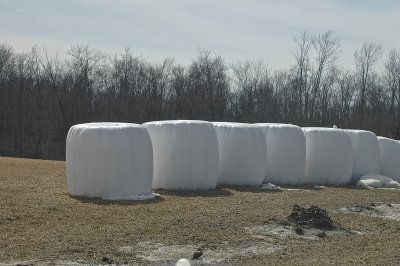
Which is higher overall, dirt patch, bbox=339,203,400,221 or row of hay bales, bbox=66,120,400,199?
row of hay bales, bbox=66,120,400,199

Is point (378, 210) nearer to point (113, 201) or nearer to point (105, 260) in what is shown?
point (113, 201)

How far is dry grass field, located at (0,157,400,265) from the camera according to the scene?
363 inches

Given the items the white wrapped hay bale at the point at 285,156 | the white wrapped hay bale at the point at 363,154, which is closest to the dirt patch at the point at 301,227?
the white wrapped hay bale at the point at 285,156

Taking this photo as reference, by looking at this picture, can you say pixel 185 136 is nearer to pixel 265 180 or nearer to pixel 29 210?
pixel 265 180

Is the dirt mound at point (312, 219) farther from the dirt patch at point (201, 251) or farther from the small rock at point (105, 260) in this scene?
the small rock at point (105, 260)

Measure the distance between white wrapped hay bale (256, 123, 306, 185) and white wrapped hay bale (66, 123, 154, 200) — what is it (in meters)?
7.53

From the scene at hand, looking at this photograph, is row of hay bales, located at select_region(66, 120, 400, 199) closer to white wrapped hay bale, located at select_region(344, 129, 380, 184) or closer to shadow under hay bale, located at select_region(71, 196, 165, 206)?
white wrapped hay bale, located at select_region(344, 129, 380, 184)

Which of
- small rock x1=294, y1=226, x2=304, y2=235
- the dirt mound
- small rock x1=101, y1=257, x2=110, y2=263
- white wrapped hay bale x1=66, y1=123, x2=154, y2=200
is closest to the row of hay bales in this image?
white wrapped hay bale x1=66, y1=123, x2=154, y2=200

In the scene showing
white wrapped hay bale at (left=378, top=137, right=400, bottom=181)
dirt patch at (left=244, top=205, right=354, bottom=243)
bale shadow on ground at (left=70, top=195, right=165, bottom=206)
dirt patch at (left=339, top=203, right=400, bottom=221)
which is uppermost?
white wrapped hay bale at (left=378, top=137, right=400, bottom=181)

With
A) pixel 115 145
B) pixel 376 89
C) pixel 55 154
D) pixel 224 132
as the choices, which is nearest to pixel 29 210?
pixel 115 145

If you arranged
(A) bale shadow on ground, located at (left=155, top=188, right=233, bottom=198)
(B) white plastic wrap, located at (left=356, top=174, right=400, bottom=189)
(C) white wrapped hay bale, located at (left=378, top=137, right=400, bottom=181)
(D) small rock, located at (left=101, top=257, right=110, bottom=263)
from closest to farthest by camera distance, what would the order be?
1. (D) small rock, located at (left=101, top=257, right=110, bottom=263)
2. (A) bale shadow on ground, located at (left=155, top=188, right=233, bottom=198)
3. (B) white plastic wrap, located at (left=356, top=174, right=400, bottom=189)
4. (C) white wrapped hay bale, located at (left=378, top=137, right=400, bottom=181)

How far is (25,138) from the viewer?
5494 cm

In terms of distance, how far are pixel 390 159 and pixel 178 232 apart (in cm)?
1861

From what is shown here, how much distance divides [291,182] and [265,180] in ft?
3.39
